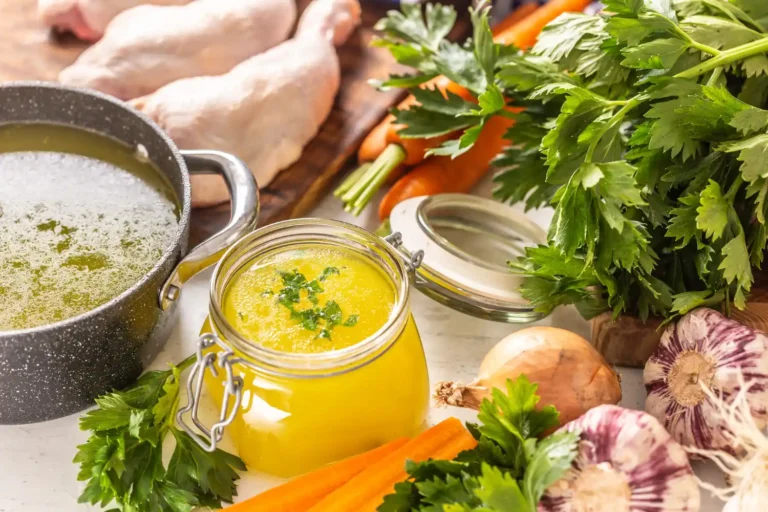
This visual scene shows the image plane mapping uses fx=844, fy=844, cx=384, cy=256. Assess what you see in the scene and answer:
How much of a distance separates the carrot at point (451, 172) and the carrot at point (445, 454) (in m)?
0.52

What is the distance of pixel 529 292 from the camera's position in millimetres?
1283

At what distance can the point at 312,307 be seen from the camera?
111 cm

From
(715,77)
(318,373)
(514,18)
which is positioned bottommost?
(318,373)

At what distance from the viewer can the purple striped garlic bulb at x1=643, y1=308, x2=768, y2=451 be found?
1102 millimetres

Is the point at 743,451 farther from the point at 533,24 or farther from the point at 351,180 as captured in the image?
the point at 533,24

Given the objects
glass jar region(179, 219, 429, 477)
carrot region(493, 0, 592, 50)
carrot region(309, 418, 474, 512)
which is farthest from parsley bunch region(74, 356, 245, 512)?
carrot region(493, 0, 592, 50)

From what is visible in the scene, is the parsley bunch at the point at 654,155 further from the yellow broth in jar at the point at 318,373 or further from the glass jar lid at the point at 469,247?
the yellow broth in jar at the point at 318,373

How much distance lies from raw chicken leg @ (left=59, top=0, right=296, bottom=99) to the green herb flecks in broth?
0.72 ft

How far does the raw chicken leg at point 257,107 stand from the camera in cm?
147

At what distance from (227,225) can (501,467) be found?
0.50 metres

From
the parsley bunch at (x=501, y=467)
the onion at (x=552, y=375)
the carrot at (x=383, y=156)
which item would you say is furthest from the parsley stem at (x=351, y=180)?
the parsley bunch at (x=501, y=467)

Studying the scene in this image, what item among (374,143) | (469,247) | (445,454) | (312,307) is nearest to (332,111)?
(374,143)

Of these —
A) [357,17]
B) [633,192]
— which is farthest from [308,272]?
[357,17]

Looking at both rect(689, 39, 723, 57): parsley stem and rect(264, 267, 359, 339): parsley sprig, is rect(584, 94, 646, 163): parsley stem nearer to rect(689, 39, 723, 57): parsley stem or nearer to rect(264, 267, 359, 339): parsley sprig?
rect(689, 39, 723, 57): parsley stem
